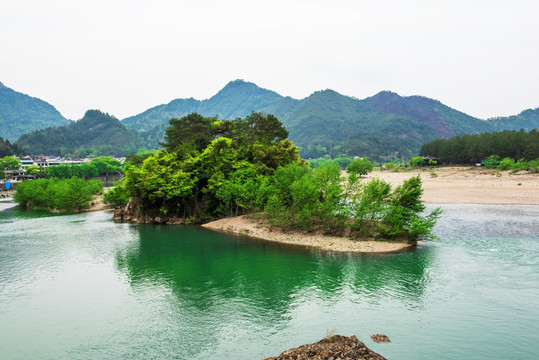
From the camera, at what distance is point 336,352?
13.0 m

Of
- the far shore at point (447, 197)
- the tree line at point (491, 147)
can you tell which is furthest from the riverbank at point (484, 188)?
the tree line at point (491, 147)

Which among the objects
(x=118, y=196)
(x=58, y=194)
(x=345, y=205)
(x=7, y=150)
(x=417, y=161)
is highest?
(x=7, y=150)

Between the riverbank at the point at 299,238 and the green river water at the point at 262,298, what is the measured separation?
1.68m

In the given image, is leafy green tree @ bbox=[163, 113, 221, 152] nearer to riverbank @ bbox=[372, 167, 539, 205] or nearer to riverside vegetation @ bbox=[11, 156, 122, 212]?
riverside vegetation @ bbox=[11, 156, 122, 212]

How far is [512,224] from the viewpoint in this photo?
40.0 metres

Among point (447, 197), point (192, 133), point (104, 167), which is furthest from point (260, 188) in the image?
point (104, 167)

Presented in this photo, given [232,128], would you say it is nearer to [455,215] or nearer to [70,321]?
[455,215]

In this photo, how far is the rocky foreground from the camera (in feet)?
41.5

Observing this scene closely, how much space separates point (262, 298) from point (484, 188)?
59.2 meters

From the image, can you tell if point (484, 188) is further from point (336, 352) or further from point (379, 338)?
point (336, 352)

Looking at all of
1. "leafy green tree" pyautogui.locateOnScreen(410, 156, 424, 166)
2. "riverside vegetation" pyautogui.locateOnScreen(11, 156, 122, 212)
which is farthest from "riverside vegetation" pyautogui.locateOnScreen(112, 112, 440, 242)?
"leafy green tree" pyautogui.locateOnScreen(410, 156, 424, 166)

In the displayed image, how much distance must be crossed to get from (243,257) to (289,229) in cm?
882

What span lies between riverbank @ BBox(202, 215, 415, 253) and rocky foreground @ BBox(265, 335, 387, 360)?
65.6ft

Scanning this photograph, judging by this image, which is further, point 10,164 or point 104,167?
point 104,167
